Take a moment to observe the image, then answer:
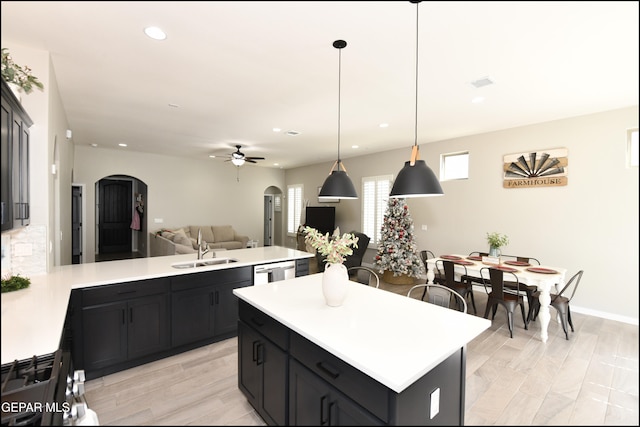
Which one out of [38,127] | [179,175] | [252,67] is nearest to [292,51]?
[252,67]

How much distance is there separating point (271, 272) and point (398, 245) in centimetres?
298

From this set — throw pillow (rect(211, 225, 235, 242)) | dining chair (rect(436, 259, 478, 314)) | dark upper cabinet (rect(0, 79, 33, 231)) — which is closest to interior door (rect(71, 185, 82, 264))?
throw pillow (rect(211, 225, 235, 242))

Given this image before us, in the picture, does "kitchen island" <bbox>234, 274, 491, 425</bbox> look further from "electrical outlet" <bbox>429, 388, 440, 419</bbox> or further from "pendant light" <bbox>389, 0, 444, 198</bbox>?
"pendant light" <bbox>389, 0, 444, 198</bbox>

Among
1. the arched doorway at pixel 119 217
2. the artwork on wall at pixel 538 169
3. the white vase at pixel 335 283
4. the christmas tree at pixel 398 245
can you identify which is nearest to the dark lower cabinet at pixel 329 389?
the white vase at pixel 335 283

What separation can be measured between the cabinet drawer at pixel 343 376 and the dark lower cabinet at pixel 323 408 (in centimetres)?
4

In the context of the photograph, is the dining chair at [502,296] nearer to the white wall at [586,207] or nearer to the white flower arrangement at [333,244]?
the white wall at [586,207]

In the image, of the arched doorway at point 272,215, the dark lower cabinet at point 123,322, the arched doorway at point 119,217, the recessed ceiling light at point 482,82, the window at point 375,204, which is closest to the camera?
the dark lower cabinet at point 123,322

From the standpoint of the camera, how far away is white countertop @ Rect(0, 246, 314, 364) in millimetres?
921

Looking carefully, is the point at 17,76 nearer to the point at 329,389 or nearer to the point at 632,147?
the point at 329,389

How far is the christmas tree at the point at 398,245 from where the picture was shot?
5.58 meters

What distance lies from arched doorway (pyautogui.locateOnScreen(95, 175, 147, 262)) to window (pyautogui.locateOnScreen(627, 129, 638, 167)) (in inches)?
387

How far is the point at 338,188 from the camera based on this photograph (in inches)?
102

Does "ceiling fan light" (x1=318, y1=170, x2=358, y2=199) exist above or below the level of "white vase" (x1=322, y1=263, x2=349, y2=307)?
above

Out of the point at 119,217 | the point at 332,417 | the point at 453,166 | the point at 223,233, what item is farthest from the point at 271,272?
the point at 119,217
